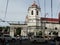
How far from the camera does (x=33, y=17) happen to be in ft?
199

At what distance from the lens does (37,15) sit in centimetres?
6100

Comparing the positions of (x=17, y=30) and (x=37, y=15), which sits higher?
(x=37, y=15)

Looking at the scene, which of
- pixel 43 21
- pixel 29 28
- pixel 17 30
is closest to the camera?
pixel 17 30

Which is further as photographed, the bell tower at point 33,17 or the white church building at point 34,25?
the bell tower at point 33,17

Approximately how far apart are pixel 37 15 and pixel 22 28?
19.0 ft

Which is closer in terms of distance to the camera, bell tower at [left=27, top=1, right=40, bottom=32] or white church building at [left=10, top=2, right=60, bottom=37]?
white church building at [left=10, top=2, right=60, bottom=37]

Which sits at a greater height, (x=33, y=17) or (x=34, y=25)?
(x=33, y=17)

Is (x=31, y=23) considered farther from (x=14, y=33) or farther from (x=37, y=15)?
(x=14, y=33)

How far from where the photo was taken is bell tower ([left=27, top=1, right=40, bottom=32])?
5950 cm

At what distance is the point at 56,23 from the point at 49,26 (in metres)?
3.21

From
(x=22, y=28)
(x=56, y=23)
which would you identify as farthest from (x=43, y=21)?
(x=22, y=28)

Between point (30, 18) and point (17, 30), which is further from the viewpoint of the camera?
point (30, 18)

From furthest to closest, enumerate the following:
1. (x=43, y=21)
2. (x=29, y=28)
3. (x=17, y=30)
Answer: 1. (x=43, y=21)
2. (x=29, y=28)
3. (x=17, y=30)

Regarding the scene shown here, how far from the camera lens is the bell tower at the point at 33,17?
5950cm
